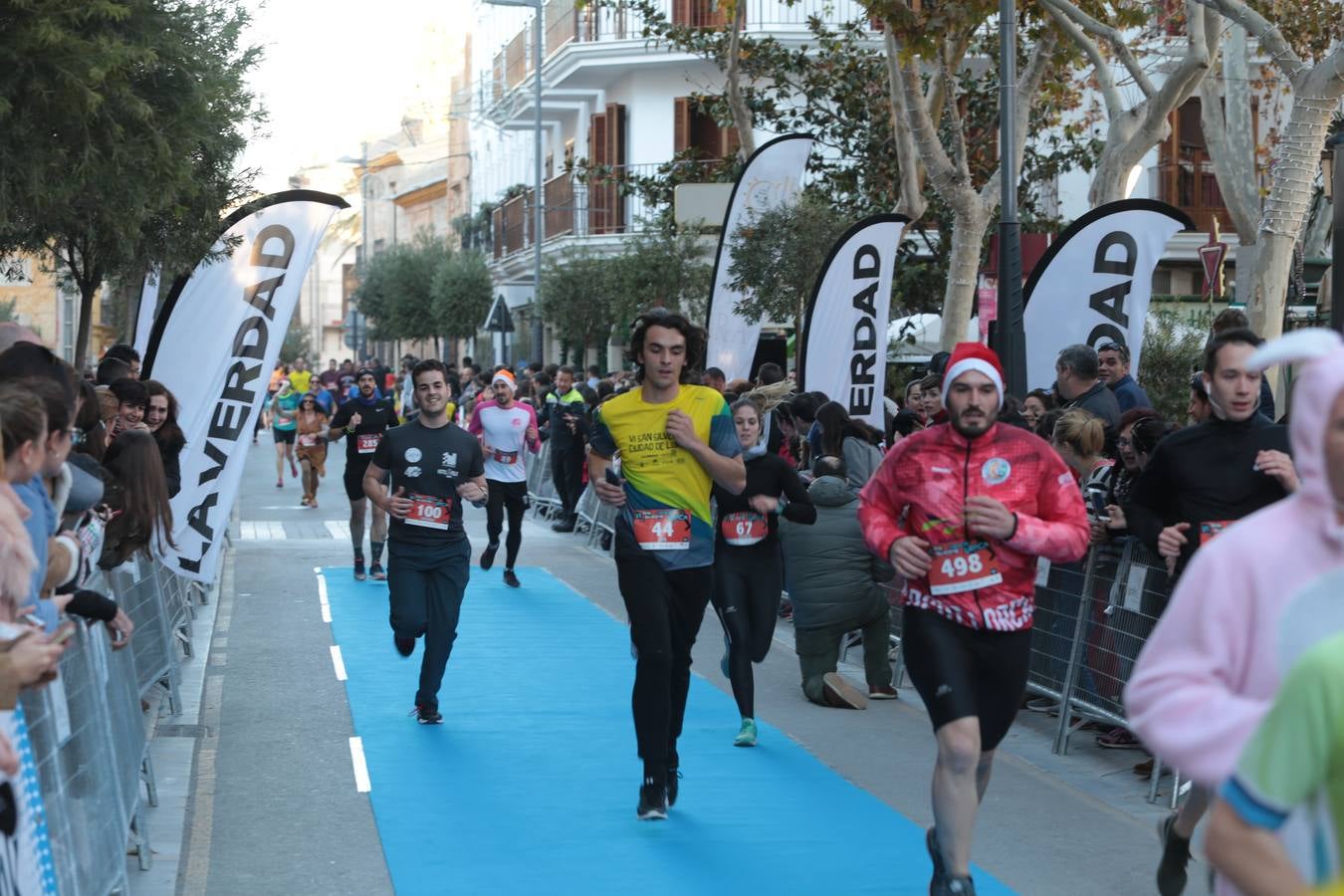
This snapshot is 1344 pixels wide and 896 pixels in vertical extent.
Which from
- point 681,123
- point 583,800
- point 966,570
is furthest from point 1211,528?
point 681,123

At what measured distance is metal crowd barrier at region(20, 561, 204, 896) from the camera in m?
5.22

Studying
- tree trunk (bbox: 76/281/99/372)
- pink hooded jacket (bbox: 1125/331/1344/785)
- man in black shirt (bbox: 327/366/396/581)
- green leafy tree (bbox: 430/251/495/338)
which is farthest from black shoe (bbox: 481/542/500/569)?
green leafy tree (bbox: 430/251/495/338)

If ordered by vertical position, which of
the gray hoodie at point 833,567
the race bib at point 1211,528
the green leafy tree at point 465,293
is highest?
the green leafy tree at point 465,293

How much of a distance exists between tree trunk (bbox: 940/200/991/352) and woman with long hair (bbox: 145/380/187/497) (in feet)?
29.9

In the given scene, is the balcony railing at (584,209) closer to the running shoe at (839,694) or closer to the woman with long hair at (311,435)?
the woman with long hair at (311,435)

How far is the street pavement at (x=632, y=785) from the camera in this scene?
7.29 meters

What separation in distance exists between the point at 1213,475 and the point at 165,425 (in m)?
6.82

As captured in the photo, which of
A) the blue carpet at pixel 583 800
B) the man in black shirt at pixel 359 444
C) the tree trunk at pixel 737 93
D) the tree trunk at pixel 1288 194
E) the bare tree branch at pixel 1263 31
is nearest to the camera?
the blue carpet at pixel 583 800

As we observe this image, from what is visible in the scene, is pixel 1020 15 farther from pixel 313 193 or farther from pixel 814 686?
pixel 814 686

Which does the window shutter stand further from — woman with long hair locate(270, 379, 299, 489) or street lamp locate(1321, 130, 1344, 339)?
street lamp locate(1321, 130, 1344, 339)

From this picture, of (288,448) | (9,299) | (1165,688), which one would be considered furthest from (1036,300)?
(9,299)

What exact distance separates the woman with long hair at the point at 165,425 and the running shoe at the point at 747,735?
386 centimetres

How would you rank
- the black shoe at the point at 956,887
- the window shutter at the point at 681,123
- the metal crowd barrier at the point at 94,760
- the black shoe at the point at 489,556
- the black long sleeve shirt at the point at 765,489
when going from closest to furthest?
the metal crowd barrier at the point at 94,760 → the black shoe at the point at 956,887 → the black long sleeve shirt at the point at 765,489 → the black shoe at the point at 489,556 → the window shutter at the point at 681,123

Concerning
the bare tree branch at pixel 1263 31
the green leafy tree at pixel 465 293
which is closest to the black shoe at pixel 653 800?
the bare tree branch at pixel 1263 31
